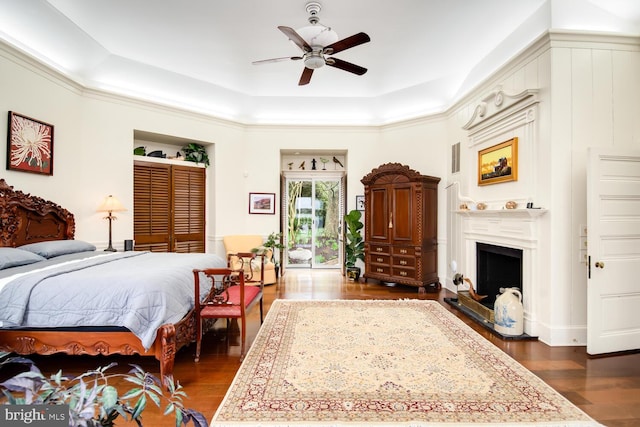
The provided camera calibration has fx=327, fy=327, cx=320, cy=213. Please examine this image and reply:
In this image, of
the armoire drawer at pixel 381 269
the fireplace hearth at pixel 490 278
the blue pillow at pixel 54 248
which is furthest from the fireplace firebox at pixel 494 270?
the blue pillow at pixel 54 248

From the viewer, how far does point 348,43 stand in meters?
3.20

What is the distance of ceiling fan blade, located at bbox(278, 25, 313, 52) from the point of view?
292 cm

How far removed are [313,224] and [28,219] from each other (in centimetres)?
496

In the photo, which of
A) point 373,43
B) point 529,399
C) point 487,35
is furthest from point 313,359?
point 487,35

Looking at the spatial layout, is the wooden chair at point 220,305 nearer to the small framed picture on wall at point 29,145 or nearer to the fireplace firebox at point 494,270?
the small framed picture on wall at point 29,145

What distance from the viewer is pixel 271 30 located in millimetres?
3928

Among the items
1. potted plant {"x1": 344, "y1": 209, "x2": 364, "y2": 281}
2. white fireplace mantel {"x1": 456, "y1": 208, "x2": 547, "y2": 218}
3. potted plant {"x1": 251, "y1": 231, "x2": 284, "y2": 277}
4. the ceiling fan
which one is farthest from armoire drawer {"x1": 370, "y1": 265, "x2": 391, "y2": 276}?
the ceiling fan

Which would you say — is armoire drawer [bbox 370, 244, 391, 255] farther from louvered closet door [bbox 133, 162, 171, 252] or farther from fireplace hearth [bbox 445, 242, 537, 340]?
louvered closet door [bbox 133, 162, 171, 252]

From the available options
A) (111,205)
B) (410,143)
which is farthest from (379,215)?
(111,205)

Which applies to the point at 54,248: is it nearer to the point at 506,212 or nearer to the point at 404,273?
the point at 404,273

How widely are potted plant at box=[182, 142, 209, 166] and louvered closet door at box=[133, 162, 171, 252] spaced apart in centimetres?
45

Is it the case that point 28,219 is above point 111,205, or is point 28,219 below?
below

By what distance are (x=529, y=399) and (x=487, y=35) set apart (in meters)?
3.88

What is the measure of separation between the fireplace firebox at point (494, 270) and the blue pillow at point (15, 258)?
16.3ft
